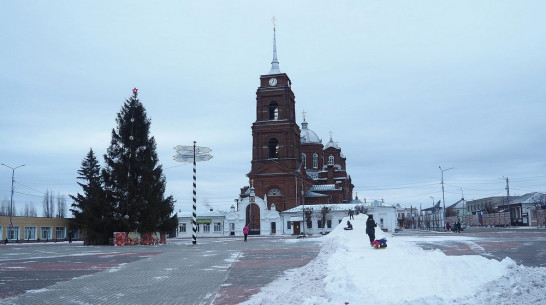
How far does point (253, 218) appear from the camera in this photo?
66000 mm

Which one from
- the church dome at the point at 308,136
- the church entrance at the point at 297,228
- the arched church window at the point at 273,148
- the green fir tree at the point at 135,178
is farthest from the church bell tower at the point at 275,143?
the green fir tree at the point at 135,178

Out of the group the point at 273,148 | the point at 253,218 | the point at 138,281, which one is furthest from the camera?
the point at 273,148

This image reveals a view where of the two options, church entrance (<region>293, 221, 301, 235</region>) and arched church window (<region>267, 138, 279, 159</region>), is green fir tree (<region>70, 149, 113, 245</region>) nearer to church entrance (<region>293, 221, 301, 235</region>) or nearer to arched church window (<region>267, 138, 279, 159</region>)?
church entrance (<region>293, 221, 301, 235</region>)

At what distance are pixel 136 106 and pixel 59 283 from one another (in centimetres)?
2818

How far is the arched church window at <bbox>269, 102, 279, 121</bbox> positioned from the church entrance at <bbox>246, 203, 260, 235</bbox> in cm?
1325

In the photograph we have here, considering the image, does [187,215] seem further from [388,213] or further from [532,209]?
[532,209]

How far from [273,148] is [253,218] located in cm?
1124

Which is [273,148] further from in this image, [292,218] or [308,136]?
[308,136]

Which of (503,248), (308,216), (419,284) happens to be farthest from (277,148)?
(419,284)

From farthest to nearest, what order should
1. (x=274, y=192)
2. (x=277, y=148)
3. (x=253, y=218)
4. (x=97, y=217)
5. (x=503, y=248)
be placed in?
(x=277, y=148), (x=274, y=192), (x=253, y=218), (x=97, y=217), (x=503, y=248)

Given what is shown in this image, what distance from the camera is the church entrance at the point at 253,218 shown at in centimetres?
6501

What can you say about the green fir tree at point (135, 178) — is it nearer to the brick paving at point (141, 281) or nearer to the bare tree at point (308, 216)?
the brick paving at point (141, 281)

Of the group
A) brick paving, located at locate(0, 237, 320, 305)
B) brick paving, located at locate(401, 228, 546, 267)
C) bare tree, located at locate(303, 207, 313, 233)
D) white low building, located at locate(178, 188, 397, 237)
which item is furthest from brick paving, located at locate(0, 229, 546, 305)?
white low building, located at locate(178, 188, 397, 237)

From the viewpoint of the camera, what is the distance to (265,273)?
1464 centimetres
